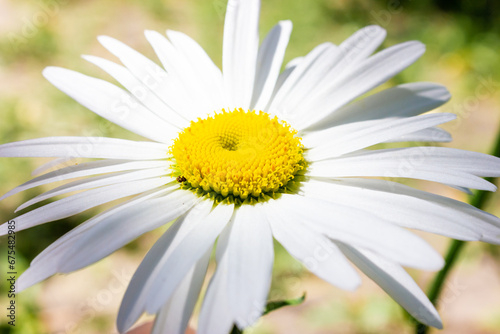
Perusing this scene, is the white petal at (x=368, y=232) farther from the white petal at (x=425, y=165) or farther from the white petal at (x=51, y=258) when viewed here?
the white petal at (x=51, y=258)

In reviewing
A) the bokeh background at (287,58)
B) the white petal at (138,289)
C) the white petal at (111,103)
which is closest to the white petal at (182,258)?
the white petal at (138,289)

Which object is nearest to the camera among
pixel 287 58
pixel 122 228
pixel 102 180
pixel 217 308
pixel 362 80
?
pixel 217 308

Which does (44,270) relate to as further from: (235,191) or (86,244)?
(235,191)

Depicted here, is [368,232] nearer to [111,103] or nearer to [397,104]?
[397,104]

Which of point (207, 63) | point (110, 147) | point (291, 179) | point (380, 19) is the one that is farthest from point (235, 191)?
point (380, 19)

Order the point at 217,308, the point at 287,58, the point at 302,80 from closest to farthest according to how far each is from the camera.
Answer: the point at 217,308
the point at 302,80
the point at 287,58

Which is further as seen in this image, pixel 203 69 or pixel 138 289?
pixel 203 69

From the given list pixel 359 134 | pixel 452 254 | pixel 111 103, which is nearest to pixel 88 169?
pixel 111 103
